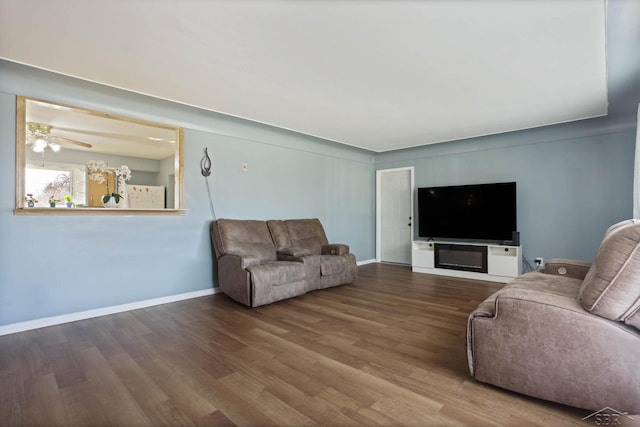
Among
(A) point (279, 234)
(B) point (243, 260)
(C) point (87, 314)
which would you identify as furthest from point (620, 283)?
(C) point (87, 314)

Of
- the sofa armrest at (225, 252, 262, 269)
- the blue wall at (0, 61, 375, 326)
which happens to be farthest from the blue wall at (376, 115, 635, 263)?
the sofa armrest at (225, 252, 262, 269)

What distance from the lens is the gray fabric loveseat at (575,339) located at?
59.7 inches

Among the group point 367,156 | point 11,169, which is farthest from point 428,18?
point 367,156

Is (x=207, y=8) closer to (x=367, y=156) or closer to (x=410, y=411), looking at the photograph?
(x=410, y=411)

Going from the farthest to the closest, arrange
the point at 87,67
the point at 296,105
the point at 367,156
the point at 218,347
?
the point at 367,156
the point at 296,105
the point at 87,67
the point at 218,347

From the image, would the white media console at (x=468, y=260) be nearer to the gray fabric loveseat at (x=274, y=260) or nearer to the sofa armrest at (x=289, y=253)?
the gray fabric loveseat at (x=274, y=260)

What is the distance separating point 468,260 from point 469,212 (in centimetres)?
82

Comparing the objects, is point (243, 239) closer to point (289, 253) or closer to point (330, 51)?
point (289, 253)

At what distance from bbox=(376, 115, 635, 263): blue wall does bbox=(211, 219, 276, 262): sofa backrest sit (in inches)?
147

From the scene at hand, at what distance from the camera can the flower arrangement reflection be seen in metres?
3.61

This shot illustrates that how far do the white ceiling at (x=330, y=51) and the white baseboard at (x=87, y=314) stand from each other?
233 cm

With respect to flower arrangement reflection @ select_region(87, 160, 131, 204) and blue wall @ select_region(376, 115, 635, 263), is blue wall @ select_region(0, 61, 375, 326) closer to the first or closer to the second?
flower arrangement reflection @ select_region(87, 160, 131, 204)

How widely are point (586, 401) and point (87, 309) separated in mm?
4126

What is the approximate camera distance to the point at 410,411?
1.64 meters
